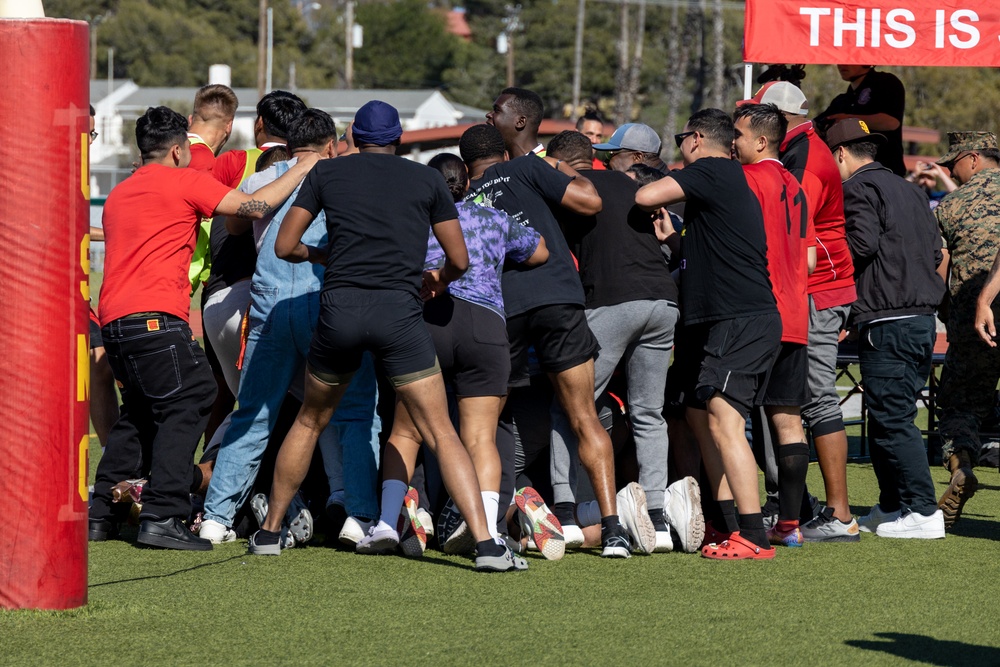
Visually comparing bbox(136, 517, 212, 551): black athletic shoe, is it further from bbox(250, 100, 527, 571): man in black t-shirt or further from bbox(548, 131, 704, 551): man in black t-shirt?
bbox(548, 131, 704, 551): man in black t-shirt

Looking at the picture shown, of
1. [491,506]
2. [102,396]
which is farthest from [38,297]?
[102,396]

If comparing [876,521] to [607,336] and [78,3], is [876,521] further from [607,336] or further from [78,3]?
[78,3]

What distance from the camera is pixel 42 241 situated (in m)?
4.98

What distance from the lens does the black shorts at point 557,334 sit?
657cm

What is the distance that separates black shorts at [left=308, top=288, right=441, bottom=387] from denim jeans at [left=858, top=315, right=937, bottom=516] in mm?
2717

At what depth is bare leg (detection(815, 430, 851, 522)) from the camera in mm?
7289

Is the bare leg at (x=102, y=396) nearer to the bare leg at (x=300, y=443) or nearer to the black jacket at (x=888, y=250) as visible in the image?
the bare leg at (x=300, y=443)

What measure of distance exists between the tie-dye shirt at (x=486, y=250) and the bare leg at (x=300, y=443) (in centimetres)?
77

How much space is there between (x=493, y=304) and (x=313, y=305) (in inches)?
36.2

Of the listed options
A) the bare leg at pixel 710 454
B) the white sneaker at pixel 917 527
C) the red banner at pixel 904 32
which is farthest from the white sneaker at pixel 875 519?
the red banner at pixel 904 32

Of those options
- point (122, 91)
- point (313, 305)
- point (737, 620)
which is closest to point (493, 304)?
point (313, 305)

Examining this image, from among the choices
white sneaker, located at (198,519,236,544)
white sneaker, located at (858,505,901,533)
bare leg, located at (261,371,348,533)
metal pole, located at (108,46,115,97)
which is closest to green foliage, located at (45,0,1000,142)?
metal pole, located at (108,46,115,97)

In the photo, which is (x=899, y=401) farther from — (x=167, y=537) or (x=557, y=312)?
(x=167, y=537)

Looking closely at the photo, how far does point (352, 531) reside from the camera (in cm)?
660
